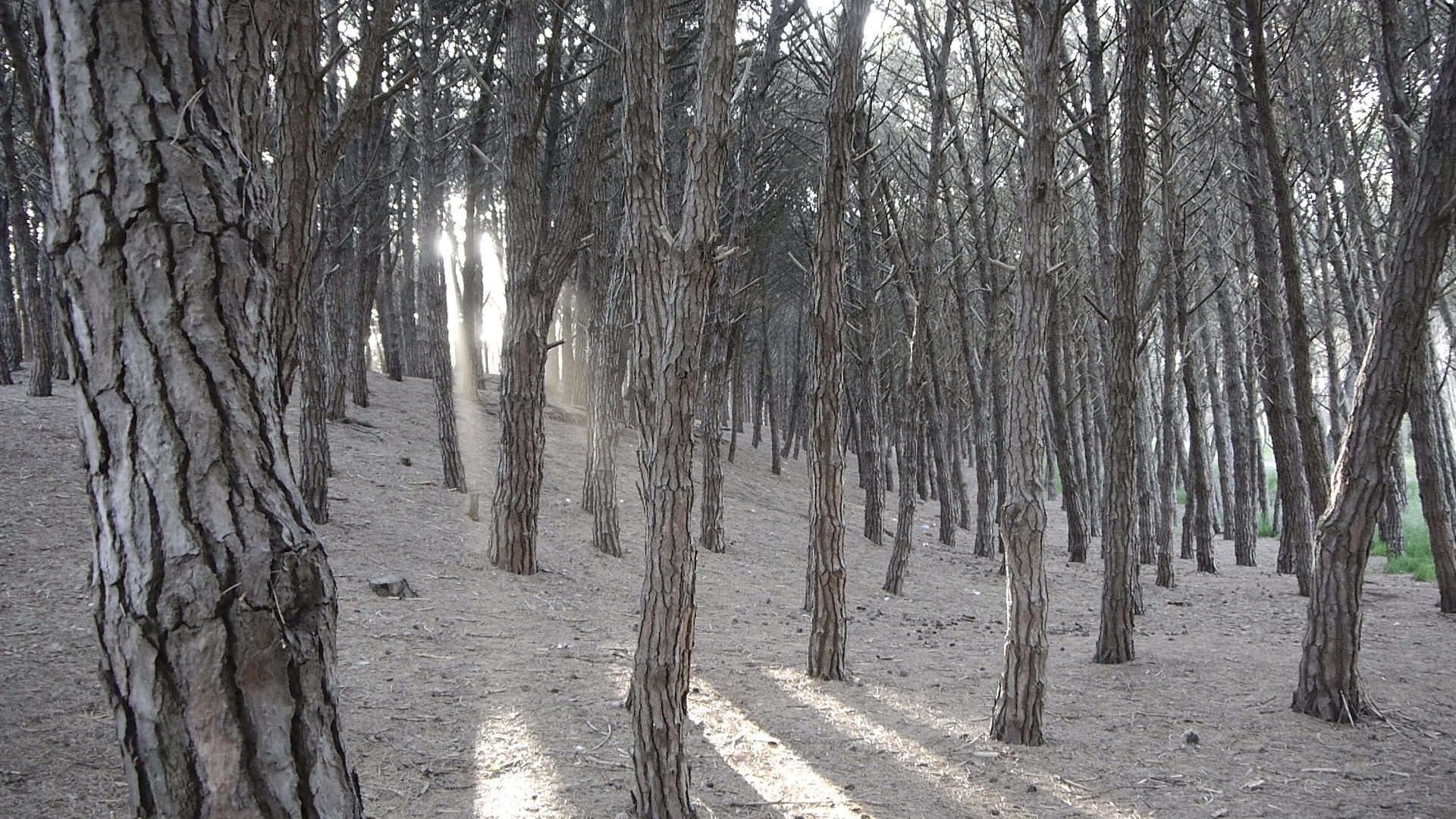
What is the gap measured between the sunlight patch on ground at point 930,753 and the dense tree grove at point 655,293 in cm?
32

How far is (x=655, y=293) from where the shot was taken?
13.5ft

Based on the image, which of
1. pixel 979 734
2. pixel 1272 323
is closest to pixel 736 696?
pixel 979 734

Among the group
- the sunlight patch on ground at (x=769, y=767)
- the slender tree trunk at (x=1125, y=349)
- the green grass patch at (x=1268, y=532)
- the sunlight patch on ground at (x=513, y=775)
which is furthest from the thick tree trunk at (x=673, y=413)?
the green grass patch at (x=1268, y=532)

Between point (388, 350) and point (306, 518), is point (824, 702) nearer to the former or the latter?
point (306, 518)

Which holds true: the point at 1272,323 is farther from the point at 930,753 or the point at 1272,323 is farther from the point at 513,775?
the point at 513,775

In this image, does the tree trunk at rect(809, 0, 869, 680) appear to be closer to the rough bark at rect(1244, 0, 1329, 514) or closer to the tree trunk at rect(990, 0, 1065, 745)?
the tree trunk at rect(990, 0, 1065, 745)

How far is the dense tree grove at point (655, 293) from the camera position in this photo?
2053 millimetres

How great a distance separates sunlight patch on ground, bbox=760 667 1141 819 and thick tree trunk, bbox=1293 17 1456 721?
213cm

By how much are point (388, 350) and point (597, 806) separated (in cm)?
1814

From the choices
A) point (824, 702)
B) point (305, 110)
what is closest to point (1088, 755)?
point (824, 702)

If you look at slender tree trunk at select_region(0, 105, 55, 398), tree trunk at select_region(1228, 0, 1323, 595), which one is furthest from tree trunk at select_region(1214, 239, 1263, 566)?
slender tree trunk at select_region(0, 105, 55, 398)

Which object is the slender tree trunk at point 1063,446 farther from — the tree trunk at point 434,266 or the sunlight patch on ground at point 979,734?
the tree trunk at point 434,266

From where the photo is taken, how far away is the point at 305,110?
201 inches

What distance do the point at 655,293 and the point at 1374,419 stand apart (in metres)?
4.39
